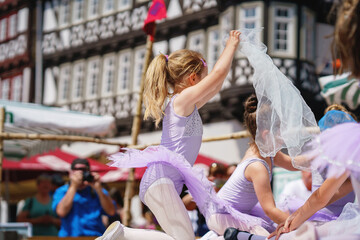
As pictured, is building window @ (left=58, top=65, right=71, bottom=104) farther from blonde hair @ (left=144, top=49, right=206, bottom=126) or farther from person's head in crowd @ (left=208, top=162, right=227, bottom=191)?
blonde hair @ (left=144, top=49, right=206, bottom=126)

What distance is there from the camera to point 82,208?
244 inches

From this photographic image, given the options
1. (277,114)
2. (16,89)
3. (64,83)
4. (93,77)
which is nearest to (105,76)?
(93,77)

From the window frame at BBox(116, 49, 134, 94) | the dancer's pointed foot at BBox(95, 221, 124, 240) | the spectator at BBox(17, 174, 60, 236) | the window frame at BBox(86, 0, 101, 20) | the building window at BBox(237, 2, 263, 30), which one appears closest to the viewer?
the dancer's pointed foot at BBox(95, 221, 124, 240)

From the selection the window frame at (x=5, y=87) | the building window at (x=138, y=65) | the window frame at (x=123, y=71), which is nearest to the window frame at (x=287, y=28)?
the building window at (x=138, y=65)

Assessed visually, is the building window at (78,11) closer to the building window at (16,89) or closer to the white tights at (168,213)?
the building window at (16,89)

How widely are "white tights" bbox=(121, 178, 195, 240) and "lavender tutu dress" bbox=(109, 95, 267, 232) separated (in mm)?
53

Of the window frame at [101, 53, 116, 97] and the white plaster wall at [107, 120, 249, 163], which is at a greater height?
the window frame at [101, 53, 116, 97]

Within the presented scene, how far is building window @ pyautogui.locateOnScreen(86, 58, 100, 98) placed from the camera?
25672mm

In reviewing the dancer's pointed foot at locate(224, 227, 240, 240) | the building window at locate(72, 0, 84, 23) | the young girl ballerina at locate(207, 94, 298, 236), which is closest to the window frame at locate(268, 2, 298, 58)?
the building window at locate(72, 0, 84, 23)

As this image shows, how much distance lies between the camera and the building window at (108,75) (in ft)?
82.2

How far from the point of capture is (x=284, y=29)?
68.0 ft

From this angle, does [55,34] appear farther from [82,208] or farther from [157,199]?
[157,199]

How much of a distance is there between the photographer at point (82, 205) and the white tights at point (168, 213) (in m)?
2.42

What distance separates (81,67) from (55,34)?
5.99ft
